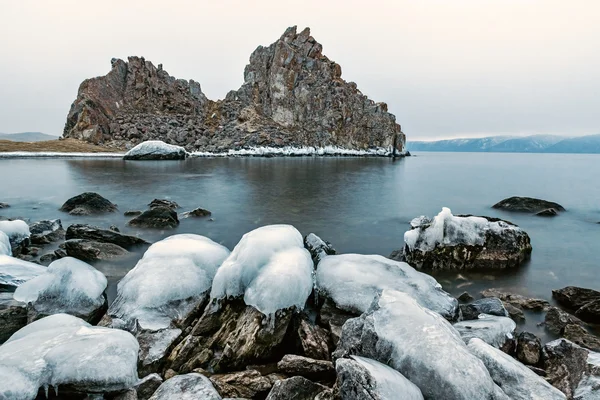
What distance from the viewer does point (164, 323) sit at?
6473 mm

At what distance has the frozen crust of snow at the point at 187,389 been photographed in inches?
175

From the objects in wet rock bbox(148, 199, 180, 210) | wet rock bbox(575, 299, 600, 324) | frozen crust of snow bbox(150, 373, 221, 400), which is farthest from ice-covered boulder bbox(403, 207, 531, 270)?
wet rock bbox(148, 199, 180, 210)

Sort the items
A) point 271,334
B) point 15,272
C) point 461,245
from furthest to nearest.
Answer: point 461,245, point 15,272, point 271,334

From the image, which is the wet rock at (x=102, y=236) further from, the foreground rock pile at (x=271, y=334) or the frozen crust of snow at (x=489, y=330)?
the frozen crust of snow at (x=489, y=330)

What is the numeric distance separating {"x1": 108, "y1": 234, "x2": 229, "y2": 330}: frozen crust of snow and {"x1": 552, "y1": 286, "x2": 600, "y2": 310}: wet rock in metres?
9.67

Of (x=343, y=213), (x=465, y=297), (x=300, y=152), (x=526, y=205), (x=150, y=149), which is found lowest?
(x=465, y=297)

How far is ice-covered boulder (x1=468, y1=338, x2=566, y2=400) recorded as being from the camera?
4.45 meters

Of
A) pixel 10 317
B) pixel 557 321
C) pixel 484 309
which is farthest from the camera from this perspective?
pixel 484 309

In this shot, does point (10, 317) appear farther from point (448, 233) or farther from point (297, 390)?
point (448, 233)

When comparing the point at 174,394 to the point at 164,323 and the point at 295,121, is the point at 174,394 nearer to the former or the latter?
the point at 164,323

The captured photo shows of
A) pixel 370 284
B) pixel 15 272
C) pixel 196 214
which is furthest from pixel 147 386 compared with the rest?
pixel 196 214

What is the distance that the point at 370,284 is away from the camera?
24.4 feet

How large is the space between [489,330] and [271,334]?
14.2 ft

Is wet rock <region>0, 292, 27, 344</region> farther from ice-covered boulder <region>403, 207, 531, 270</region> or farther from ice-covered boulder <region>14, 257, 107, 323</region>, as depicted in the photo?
ice-covered boulder <region>403, 207, 531, 270</region>
